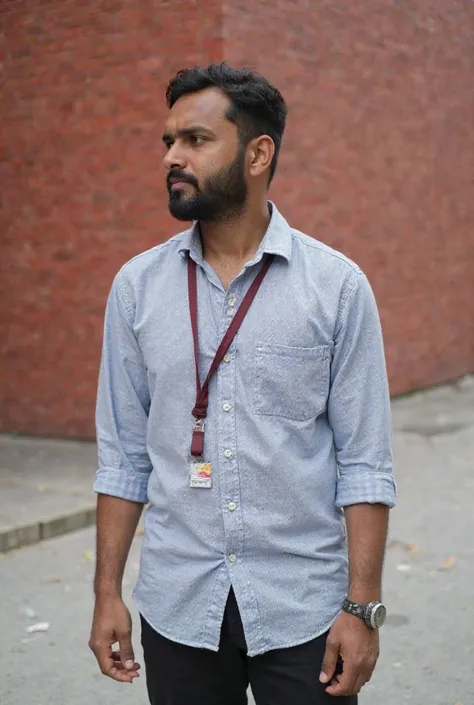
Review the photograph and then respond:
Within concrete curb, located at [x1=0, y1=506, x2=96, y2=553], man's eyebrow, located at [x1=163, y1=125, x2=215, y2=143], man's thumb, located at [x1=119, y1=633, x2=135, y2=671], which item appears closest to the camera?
man's eyebrow, located at [x1=163, y1=125, x2=215, y2=143]

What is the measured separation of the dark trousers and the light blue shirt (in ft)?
0.11

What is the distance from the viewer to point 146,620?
7.98 feet

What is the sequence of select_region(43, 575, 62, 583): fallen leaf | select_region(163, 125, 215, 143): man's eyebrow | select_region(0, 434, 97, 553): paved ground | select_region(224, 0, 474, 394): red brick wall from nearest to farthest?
1. select_region(163, 125, 215, 143): man's eyebrow
2. select_region(43, 575, 62, 583): fallen leaf
3. select_region(0, 434, 97, 553): paved ground
4. select_region(224, 0, 474, 394): red brick wall

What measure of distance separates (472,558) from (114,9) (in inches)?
226

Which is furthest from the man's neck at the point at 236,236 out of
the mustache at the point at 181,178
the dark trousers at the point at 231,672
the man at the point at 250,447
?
the dark trousers at the point at 231,672

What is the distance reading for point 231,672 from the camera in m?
2.35

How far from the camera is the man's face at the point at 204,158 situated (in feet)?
7.63

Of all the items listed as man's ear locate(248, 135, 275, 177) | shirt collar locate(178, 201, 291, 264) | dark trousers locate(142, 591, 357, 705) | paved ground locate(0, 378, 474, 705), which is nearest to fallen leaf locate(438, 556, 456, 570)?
paved ground locate(0, 378, 474, 705)

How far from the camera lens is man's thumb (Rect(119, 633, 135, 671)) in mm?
2422

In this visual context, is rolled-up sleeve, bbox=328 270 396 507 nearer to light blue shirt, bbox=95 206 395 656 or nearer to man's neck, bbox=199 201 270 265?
light blue shirt, bbox=95 206 395 656

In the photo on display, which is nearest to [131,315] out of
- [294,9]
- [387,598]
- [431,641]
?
[431,641]

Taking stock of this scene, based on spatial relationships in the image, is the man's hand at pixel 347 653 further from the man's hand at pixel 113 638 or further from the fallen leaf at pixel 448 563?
the fallen leaf at pixel 448 563

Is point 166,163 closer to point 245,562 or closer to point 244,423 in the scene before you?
point 244,423

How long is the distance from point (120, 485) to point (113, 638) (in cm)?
34
